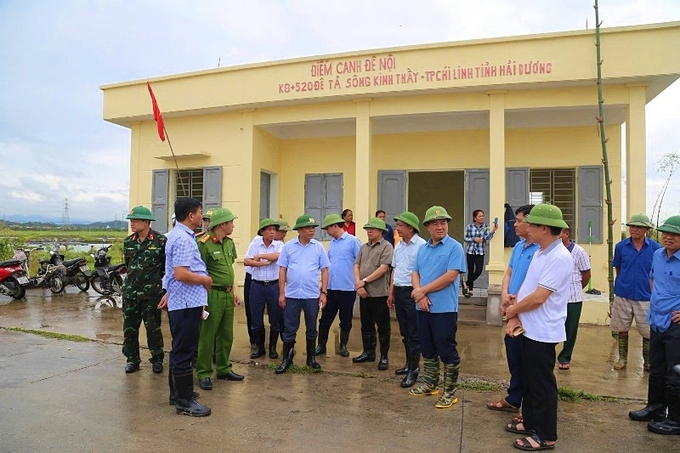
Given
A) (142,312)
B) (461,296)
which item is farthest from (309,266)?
(461,296)

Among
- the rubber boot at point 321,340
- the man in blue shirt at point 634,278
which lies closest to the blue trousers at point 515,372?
the man in blue shirt at point 634,278

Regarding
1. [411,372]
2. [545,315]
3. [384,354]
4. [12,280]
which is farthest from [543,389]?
[12,280]

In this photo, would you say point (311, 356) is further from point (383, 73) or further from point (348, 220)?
point (383, 73)

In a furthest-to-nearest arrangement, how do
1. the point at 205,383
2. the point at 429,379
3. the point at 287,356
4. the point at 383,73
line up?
the point at 383,73 → the point at 287,356 → the point at 205,383 → the point at 429,379

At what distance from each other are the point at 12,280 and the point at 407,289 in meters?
8.51

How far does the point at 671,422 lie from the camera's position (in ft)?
12.0

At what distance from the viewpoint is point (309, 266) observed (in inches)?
204

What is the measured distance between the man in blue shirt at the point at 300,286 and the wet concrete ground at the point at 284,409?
1.05ft

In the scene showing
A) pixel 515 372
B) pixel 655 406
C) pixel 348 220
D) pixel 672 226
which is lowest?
pixel 655 406

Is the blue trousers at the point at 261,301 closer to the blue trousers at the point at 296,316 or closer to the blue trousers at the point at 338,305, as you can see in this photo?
the blue trousers at the point at 296,316

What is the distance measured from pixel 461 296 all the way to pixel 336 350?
3135 millimetres

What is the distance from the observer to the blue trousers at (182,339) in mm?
3982

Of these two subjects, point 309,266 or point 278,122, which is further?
point 278,122

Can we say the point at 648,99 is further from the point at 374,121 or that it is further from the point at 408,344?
the point at 408,344
